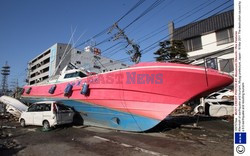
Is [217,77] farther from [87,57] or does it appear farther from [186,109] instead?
[87,57]

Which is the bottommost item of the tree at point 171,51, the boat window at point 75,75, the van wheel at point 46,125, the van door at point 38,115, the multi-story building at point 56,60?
the van wheel at point 46,125

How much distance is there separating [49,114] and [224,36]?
64.7 ft

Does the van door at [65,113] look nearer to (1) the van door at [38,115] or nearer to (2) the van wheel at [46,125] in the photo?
(2) the van wheel at [46,125]

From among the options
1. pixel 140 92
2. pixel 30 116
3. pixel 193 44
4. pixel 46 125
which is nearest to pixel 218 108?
pixel 140 92

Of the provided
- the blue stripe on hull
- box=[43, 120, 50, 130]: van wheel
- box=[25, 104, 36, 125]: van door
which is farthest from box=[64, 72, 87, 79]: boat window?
box=[43, 120, 50, 130]: van wheel

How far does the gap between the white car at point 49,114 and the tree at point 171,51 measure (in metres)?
13.9

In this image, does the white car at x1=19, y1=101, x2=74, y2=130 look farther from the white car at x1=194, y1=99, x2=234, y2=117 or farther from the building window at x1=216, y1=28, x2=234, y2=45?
the building window at x1=216, y1=28, x2=234, y2=45

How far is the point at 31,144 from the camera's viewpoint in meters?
6.88

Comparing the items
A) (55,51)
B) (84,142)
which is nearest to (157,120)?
(84,142)

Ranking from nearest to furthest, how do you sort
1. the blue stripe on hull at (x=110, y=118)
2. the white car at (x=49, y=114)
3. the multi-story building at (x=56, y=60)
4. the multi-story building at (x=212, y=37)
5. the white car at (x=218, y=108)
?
the blue stripe on hull at (x=110, y=118) → the white car at (x=49, y=114) → the white car at (x=218, y=108) → the multi-story building at (x=212, y=37) → the multi-story building at (x=56, y=60)

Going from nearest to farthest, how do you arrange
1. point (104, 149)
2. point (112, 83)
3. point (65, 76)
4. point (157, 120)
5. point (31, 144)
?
point (104, 149), point (31, 144), point (157, 120), point (112, 83), point (65, 76)

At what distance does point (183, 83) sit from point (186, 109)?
12089 mm

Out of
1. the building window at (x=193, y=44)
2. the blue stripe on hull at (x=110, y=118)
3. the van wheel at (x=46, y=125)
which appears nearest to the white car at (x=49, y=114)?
the van wheel at (x=46, y=125)

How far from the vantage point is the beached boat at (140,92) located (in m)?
Result: 7.25
